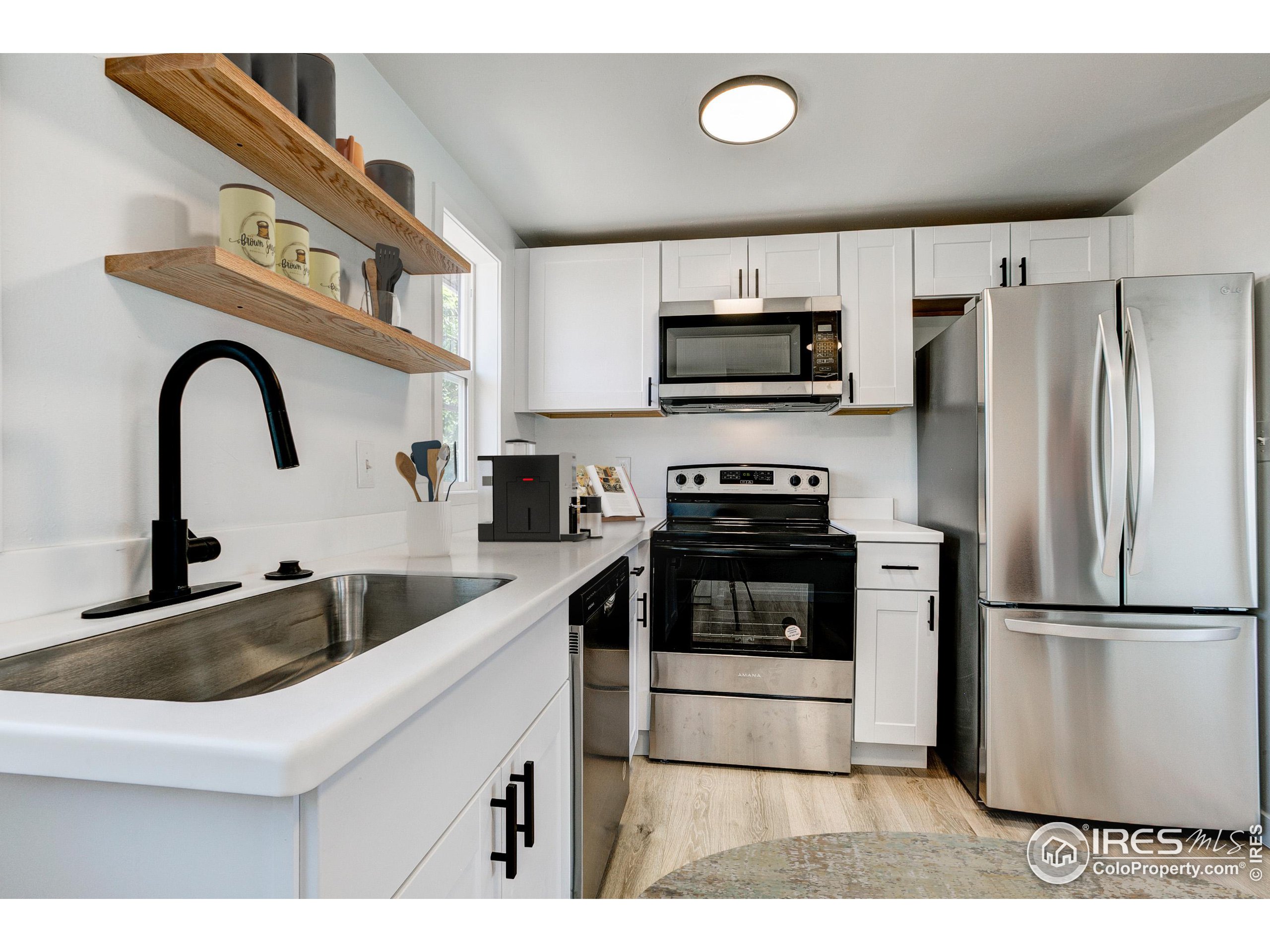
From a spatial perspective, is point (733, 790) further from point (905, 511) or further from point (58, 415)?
point (58, 415)

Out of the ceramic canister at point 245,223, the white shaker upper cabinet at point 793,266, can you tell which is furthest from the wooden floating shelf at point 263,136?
the white shaker upper cabinet at point 793,266

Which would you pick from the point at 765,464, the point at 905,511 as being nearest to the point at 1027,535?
the point at 905,511

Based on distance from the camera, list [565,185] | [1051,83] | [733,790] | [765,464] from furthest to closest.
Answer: [765,464] < [565,185] < [733,790] < [1051,83]

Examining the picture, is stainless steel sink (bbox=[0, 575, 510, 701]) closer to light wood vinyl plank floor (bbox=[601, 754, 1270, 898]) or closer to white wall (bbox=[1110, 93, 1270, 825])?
light wood vinyl plank floor (bbox=[601, 754, 1270, 898])

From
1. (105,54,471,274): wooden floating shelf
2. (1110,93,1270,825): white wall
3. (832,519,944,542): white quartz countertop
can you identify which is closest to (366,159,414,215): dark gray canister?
(105,54,471,274): wooden floating shelf

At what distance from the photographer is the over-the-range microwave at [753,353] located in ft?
8.59

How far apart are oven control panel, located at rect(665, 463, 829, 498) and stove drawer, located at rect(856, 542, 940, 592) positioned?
23.5 inches

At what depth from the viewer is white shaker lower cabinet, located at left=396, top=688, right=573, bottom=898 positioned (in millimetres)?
717

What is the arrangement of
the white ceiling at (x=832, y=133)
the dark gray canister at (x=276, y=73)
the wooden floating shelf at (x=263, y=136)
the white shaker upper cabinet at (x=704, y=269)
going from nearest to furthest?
the wooden floating shelf at (x=263, y=136), the dark gray canister at (x=276, y=73), the white ceiling at (x=832, y=133), the white shaker upper cabinet at (x=704, y=269)

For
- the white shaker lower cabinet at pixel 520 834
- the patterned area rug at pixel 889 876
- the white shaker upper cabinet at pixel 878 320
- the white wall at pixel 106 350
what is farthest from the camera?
the white shaker upper cabinet at pixel 878 320

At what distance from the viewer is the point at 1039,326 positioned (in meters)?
1.96

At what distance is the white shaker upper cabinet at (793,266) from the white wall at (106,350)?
1.89m

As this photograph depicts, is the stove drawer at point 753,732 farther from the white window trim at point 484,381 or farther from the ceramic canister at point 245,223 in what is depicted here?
the ceramic canister at point 245,223

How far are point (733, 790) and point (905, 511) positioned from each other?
155 centimetres
